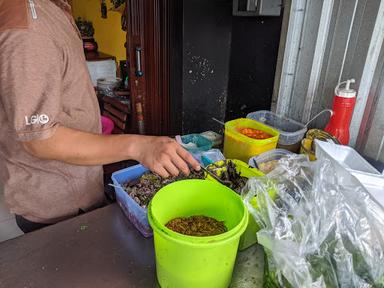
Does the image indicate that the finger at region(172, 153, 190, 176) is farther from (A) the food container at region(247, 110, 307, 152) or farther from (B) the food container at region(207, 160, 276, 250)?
(A) the food container at region(247, 110, 307, 152)

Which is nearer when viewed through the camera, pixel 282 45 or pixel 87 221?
pixel 87 221

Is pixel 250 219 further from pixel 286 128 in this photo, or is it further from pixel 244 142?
pixel 286 128

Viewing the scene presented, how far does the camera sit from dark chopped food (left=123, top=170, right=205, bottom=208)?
3.12ft

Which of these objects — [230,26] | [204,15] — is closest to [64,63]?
[204,15]

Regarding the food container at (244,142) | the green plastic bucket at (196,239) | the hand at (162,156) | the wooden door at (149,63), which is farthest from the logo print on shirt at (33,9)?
the wooden door at (149,63)

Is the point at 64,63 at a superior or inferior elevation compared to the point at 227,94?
superior

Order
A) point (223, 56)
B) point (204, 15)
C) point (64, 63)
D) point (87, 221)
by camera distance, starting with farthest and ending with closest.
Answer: point (223, 56) < point (204, 15) < point (87, 221) < point (64, 63)

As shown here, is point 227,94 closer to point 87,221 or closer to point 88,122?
point 88,122

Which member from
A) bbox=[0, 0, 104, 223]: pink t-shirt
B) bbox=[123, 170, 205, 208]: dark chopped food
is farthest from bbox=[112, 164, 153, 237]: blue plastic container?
bbox=[0, 0, 104, 223]: pink t-shirt

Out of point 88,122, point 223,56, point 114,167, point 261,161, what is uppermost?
point 223,56

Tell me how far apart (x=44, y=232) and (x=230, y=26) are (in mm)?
1406

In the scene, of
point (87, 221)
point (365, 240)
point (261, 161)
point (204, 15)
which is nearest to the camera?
point (365, 240)

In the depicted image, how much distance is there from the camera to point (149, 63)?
7.14 ft

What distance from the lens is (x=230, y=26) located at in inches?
66.9
